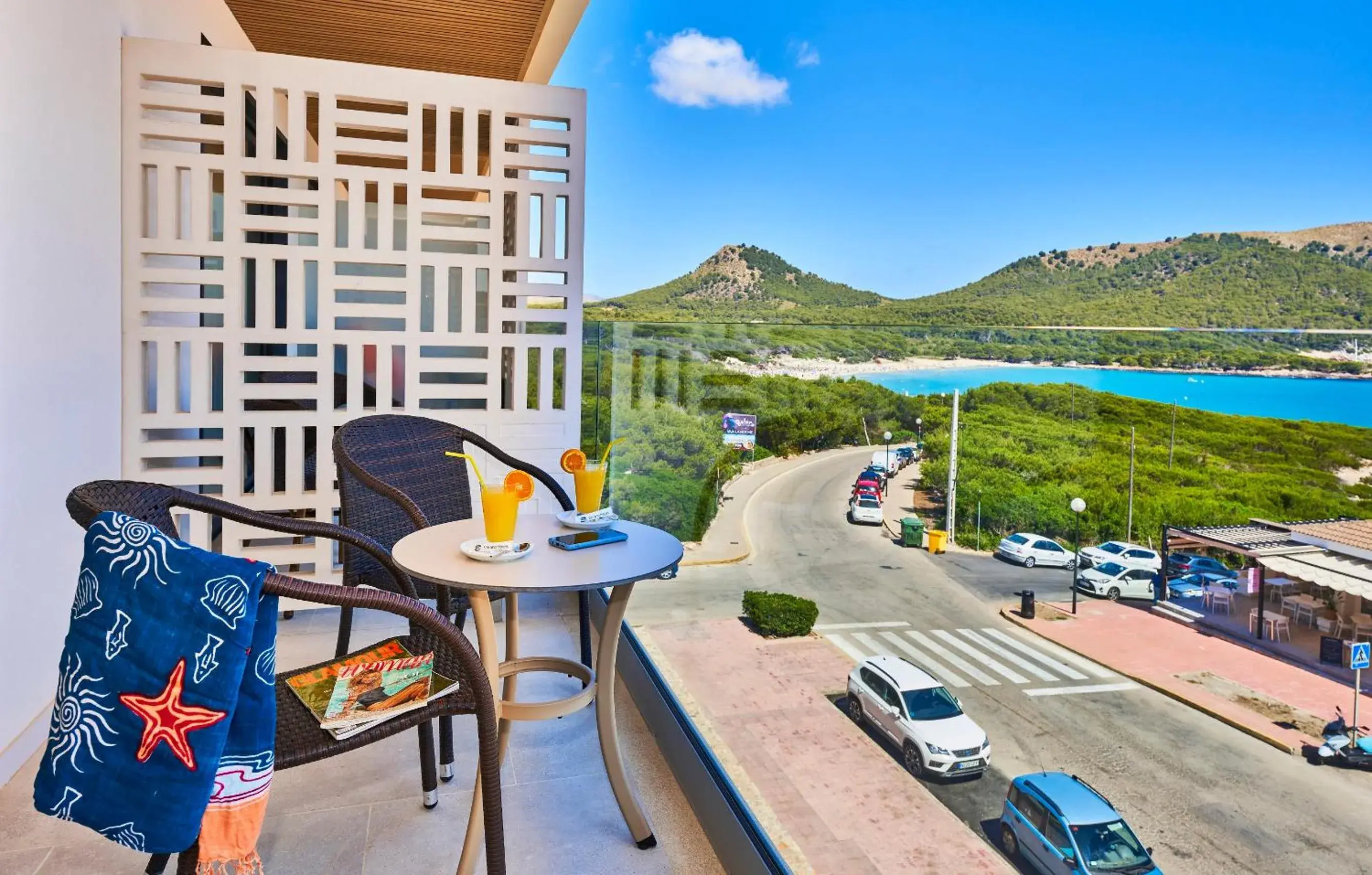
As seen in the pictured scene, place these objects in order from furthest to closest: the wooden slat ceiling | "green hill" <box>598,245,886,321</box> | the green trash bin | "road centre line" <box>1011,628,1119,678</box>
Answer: the wooden slat ceiling
"green hill" <box>598,245,886,321</box>
the green trash bin
"road centre line" <box>1011,628,1119,678</box>

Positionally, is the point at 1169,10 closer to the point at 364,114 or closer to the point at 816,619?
the point at 816,619

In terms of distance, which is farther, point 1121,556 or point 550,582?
point 550,582

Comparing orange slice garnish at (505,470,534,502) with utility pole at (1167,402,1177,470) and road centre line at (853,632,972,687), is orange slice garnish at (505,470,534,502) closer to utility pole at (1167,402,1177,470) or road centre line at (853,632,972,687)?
road centre line at (853,632,972,687)

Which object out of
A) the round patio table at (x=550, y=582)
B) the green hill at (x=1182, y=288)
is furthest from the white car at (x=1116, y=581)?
the round patio table at (x=550, y=582)

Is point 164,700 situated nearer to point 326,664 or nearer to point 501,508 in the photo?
point 326,664

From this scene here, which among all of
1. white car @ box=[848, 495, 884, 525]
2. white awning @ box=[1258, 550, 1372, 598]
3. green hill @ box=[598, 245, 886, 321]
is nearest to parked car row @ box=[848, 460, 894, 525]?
white car @ box=[848, 495, 884, 525]

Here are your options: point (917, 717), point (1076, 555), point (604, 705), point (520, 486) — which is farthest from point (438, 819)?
point (1076, 555)

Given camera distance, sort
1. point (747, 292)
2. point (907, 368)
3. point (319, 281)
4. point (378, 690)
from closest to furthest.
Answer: point (378, 690) < point (907, 368) < point (747, 292) < point (319, 281)
